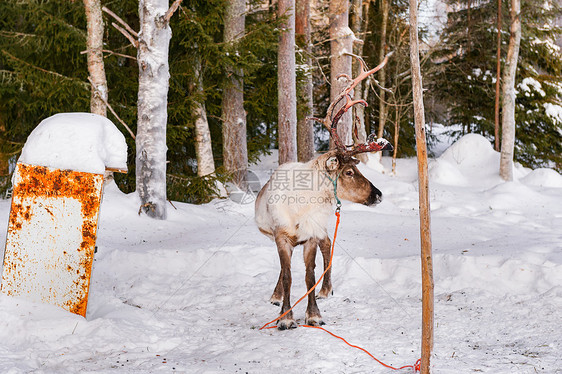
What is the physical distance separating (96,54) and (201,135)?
288 centimetres

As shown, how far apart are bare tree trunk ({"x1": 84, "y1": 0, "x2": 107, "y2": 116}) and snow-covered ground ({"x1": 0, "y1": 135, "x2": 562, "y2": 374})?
178cm

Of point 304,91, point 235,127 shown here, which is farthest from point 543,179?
point 235,127

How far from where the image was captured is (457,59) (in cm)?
2102

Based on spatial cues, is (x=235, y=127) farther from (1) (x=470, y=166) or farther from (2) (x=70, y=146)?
(1) (x=470, y=166)

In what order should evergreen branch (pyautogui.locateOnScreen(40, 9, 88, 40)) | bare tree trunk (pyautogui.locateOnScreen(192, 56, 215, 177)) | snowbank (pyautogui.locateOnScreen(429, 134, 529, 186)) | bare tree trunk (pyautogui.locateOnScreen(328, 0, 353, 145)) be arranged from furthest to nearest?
1. snowbank (pyautogui.locateOnScreen(429, 134, 529, 186))
2. bare tree trunk (pyautogui.locateOnScreen(328, 0, 353, 145))
3. bare tree trunk (pyautogui.locateOnScreen(192, 56, 215, 177))
4. evergreen branch (pyautogui.locateOnScreen(40, 9, 88, 40))

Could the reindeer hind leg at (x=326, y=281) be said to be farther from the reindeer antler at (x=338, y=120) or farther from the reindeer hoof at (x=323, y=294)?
the reindeer antler at (x=338, y=120)

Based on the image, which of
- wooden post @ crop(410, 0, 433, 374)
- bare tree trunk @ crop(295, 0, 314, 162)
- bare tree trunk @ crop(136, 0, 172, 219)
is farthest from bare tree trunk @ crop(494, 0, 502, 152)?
wooden post @ crop(410, 0, 433, 374)

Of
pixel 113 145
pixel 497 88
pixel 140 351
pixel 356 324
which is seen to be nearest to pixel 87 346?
pixel 140 351

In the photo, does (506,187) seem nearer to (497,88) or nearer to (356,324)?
(497,88)

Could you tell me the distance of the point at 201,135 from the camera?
11766mm

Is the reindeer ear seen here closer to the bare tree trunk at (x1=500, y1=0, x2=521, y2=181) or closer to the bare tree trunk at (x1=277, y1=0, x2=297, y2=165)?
the bare tree trunk at (x1=277, y1=0, x2=297, y2=165)

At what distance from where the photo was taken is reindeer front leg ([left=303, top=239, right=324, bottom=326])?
5262 millimetres

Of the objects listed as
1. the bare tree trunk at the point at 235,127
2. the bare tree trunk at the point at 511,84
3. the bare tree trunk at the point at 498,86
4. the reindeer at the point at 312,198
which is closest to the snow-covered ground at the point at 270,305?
the reindeer at the point at 312,198

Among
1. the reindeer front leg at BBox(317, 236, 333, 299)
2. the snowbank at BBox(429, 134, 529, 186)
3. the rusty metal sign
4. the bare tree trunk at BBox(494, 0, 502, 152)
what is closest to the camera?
the rusty metal sign
